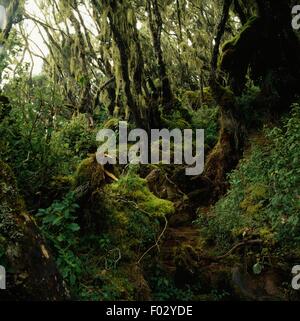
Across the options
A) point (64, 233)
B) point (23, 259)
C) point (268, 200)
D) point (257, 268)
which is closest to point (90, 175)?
point (64, 233)

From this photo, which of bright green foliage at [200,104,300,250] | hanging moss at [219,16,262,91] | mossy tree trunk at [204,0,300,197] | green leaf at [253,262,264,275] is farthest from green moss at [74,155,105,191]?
hanging moss at [219,16,262,91]

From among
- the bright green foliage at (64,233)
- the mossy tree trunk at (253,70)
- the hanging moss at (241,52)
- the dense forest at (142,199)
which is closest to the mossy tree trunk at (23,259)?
the dense forest at (142,199)

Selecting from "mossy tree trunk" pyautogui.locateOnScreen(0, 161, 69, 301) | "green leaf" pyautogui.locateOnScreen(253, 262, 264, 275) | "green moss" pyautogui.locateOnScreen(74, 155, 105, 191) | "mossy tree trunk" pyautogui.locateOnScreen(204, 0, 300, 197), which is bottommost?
"green leaf" pyautogui.locateOnScreen(253, 262, 264, 275)

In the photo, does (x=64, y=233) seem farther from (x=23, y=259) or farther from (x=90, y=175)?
(x=23, y=259)

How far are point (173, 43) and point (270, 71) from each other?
706cm

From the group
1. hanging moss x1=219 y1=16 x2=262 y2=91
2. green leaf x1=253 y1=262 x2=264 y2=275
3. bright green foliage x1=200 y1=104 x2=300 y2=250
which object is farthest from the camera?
hanging moss x1=219 y1=16 x2=262 y2=91

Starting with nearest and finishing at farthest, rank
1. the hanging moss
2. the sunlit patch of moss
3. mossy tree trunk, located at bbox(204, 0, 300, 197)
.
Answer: the sunlit patch of moss, mossy tree trunk, located at bbox(204, 0, 300, 197), the hanging moss

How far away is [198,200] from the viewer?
9922 millimetres

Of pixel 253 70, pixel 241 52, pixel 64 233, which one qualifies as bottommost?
pixel 64 233

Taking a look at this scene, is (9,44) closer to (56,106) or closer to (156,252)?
(56,106)

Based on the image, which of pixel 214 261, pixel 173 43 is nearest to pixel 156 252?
pixel 214 261

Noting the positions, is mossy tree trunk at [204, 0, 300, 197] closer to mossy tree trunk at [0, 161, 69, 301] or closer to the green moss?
the green moss

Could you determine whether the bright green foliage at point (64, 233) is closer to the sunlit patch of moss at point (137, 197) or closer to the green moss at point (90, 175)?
the green moss at point (90, 175)

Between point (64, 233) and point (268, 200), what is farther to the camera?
point (268, 200)
